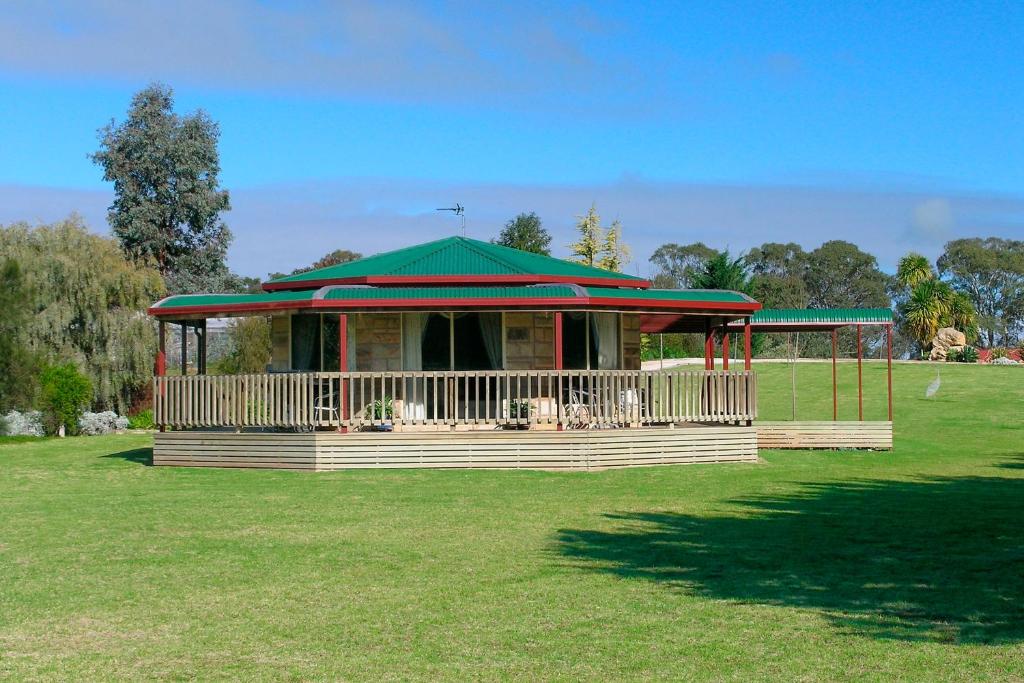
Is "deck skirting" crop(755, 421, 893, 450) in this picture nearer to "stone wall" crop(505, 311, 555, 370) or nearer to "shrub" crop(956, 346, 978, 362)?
"stone wall" crop(505, 311, 555, 370)

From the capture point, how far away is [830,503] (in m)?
13.9

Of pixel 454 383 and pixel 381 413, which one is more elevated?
pixel 454 383

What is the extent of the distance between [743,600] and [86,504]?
344 inches

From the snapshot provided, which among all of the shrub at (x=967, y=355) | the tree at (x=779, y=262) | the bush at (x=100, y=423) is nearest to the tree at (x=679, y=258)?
the tree at (x=779, y=262)

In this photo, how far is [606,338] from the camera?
73.2 feet

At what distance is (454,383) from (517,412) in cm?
130

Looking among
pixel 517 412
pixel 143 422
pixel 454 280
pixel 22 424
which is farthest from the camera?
pixel 143 422

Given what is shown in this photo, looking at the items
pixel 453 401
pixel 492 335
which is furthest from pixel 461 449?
pixel 492 335

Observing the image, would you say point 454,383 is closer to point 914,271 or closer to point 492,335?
point 492,335

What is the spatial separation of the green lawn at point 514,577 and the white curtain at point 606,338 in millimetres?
4903

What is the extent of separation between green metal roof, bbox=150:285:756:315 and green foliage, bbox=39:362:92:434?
9.09m

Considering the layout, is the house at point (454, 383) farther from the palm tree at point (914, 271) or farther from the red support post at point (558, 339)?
the palm tree at point (914, 271)

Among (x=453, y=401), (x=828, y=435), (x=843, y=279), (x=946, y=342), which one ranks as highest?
(x=843, y=279)

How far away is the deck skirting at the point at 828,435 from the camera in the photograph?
22.6 metres
